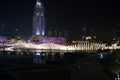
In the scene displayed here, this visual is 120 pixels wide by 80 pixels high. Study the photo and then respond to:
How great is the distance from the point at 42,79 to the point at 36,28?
5505 inches

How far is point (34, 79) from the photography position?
717 inches

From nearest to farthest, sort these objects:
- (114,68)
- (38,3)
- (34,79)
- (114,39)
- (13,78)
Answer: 1. (13,78)
2. (34,79)
3. (114,68)
4. (114,39)
5. (38,3)

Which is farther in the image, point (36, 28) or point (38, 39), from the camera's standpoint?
point (36, 28)

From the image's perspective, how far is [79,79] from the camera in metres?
18.3

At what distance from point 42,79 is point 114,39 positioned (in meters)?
125

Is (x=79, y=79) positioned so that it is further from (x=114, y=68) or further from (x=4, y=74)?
(x=114, y=68)

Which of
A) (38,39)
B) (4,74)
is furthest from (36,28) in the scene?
(4,74)

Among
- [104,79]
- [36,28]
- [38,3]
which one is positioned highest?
[38,3]

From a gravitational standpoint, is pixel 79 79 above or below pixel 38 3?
below

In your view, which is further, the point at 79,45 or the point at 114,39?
the point at 114,39

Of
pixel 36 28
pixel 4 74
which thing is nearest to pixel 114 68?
pixel 4 74

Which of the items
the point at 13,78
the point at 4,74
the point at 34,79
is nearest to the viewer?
the point at 13,78

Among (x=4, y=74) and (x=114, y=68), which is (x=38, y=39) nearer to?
(x=114, y=68)

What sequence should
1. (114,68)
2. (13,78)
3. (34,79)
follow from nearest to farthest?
(13,78) < (34,79) < (114,68)
